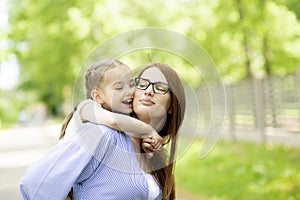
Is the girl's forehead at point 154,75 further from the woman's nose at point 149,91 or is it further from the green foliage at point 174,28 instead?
the green foliage at point 174,28

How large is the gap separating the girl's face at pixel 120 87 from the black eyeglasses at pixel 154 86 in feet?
0.08

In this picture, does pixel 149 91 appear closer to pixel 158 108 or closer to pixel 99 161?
pixel 158 108

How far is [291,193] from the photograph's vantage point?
7.29 meters

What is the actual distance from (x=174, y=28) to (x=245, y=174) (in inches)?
410

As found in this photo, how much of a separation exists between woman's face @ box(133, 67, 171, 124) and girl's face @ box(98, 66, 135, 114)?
0.03m

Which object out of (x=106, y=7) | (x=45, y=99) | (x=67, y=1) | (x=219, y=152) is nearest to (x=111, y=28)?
(x=106, y=7)

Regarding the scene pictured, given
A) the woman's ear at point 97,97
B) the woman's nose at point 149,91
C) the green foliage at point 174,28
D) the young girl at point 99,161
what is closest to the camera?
the young girl at point 99,161

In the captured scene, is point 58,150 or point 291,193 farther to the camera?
point 291,193

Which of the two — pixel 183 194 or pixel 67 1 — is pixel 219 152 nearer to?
pixel 183 194

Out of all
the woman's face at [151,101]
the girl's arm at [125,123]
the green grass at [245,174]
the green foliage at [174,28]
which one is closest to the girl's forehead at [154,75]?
the woman's face at [151,101]

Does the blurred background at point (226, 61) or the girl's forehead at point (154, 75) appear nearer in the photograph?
the girl's forehead at point (154, 75)

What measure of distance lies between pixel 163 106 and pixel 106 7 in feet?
57.4

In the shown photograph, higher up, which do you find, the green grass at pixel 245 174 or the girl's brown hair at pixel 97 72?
the girl's brown hair at pixel 97 72

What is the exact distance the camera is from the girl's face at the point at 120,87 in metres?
2.00
